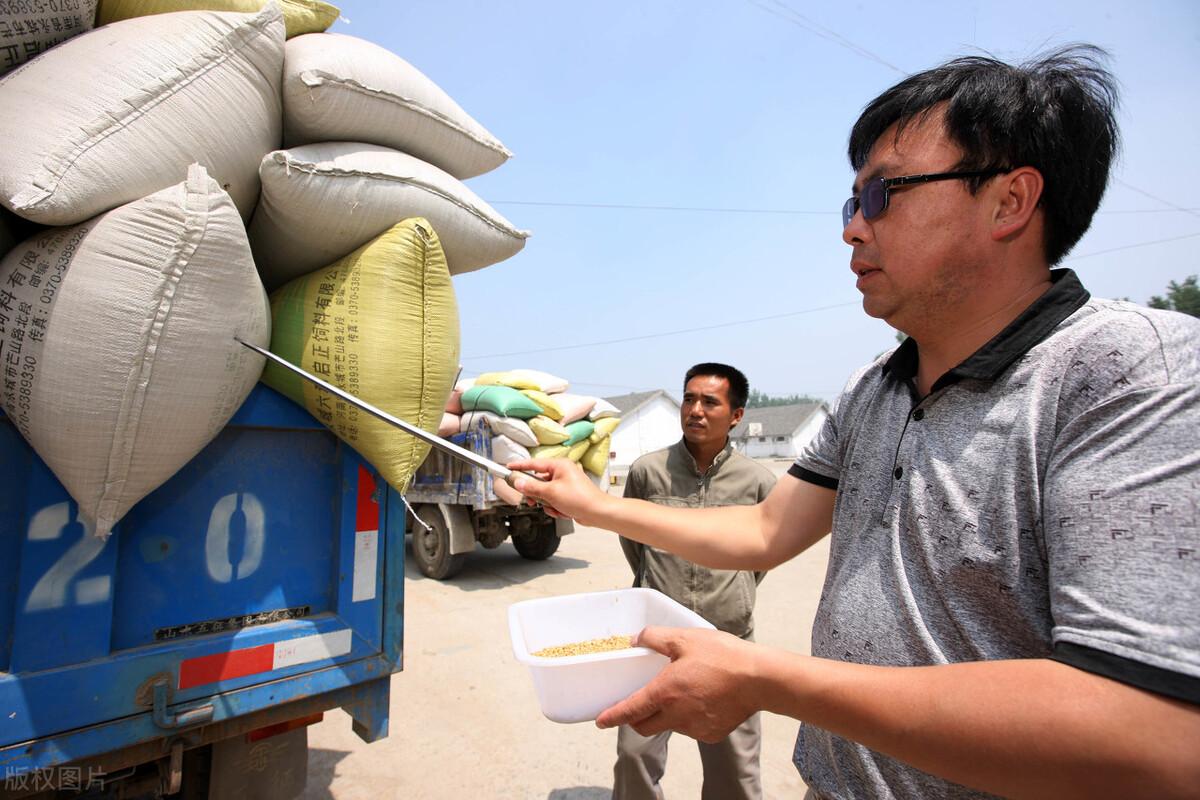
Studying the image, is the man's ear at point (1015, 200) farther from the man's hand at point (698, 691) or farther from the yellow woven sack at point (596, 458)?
the yellow woven sack at point (596, 458)

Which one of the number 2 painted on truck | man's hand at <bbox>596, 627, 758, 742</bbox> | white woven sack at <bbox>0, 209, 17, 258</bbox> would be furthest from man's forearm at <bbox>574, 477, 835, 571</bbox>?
white woven sack at <bbox>0, 209, 17, 258</bbox>

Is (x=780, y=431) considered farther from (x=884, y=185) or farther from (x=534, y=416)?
(x=884, y=185)

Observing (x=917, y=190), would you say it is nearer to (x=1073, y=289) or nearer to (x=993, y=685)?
(x=1073, y=289)

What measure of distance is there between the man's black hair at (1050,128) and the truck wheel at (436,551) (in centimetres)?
617

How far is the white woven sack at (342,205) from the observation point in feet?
5.29

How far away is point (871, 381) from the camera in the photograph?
1336 millimetres

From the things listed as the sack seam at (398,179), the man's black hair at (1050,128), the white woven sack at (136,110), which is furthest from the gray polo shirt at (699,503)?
the white woven sack at (136,110)

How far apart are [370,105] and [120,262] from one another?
2.92 ft

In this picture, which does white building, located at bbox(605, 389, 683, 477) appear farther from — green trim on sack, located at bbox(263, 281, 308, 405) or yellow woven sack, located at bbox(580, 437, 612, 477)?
green trim on sack, located at bbox(263, 281, 308, 405)

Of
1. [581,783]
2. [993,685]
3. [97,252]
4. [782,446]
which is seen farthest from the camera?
[782,446]

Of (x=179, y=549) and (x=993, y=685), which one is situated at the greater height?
(x=993, y=685)

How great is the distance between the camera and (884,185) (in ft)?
3.65

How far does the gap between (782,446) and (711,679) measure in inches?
1778

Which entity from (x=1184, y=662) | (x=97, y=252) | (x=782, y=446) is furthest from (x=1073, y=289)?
(x=782, y=446)
